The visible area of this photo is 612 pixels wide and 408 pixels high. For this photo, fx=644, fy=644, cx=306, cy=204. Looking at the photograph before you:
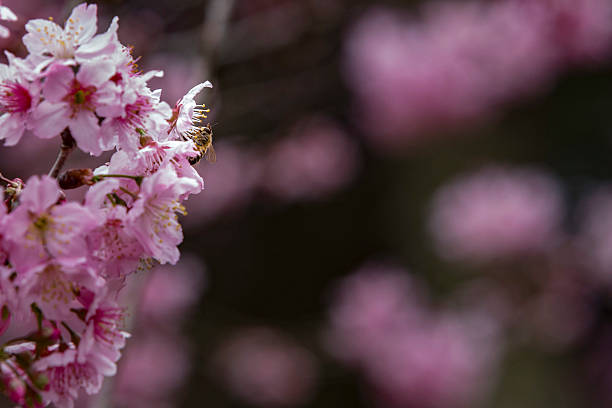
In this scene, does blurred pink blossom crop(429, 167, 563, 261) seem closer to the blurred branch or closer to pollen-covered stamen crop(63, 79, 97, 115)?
the blurred branch

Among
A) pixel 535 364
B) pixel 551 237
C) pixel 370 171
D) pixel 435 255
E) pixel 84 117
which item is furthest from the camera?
pixel 370 171

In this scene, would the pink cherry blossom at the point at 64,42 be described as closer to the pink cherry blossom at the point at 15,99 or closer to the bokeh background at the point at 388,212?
the pink cherry blossom at the point at 15,99

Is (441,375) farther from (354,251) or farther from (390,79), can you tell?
(354,251)

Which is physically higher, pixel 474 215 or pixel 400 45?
pixel 400 45

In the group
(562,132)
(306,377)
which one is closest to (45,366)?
(306,377)

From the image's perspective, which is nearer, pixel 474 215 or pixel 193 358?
→ pixel 474 215

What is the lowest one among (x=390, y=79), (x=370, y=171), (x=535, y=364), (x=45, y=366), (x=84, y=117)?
(x=45, y=366)
